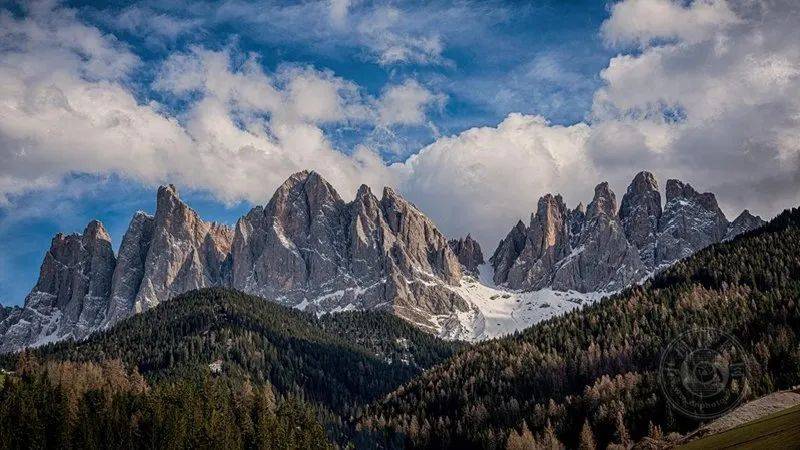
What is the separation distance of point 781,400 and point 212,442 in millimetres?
81962

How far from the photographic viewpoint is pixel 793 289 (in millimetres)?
188625

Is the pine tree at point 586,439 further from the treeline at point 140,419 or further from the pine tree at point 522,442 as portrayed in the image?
the treeline at point 140,419

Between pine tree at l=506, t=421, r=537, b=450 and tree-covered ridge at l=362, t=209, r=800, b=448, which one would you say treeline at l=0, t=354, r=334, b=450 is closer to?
pine tree at l=506, t=421, r=537, b=450

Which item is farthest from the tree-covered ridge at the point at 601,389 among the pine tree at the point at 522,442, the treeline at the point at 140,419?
the treeline at the point at 140,419

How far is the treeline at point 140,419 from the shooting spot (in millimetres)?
117000

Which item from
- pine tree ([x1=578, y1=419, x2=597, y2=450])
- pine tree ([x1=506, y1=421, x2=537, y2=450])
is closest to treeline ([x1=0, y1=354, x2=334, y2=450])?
pine tree ([x1=506, y1=421, x2=537, y2=450])

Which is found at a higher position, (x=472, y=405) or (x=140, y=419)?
(x=140, y=419)

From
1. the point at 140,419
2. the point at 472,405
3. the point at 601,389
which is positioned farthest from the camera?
the point at 472,405

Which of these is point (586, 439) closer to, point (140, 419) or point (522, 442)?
point (522, 442)

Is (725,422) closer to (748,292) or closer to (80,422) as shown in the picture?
(80,422)

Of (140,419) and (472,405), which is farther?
(472,405)

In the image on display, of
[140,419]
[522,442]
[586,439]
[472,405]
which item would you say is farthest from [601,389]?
[140,419]

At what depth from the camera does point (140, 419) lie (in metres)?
127

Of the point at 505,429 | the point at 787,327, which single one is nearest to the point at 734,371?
the point at 787,327
